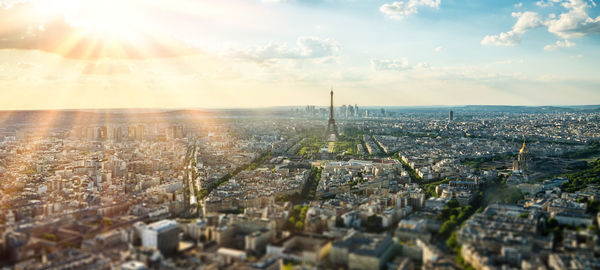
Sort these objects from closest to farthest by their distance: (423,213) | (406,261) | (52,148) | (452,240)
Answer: (406,261) < (452,240) < (423,213) < (52,148)

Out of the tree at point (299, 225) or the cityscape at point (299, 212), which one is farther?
the tree at point (299, 225)

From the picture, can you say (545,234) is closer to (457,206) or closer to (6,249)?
(457,206)

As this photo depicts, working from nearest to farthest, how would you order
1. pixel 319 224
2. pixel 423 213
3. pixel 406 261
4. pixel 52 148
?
pixel 406 261 → pixel 319 224 → pixel 423 213 → pixel 52 148

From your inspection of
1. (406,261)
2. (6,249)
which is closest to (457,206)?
(406,261)

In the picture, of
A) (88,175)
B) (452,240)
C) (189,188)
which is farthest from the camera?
(88,175)

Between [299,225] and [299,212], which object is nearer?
[299,225]

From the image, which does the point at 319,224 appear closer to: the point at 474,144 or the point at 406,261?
the point at 406,261

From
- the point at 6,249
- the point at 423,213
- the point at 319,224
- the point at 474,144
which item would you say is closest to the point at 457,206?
the point at 423,213

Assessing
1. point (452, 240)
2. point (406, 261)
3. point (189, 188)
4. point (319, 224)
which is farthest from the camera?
point (189, 188)

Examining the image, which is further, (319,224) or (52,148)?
(52,148)

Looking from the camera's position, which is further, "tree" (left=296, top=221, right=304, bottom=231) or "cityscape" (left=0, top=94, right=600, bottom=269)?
"tree" (left=296, top=221, right=304, bottom=231)
